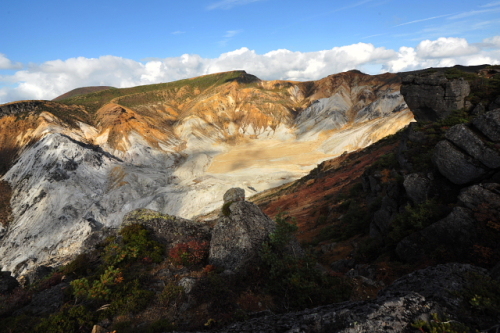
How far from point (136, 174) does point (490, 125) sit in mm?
62636

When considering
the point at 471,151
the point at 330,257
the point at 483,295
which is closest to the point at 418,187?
the point at 471,151

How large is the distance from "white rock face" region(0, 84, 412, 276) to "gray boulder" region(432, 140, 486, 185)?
105ft

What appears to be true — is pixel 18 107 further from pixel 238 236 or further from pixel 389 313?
pixel 389 313

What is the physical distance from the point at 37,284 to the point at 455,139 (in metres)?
16.5

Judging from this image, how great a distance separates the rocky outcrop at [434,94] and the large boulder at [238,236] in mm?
13263

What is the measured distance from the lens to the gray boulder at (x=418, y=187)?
10.9m

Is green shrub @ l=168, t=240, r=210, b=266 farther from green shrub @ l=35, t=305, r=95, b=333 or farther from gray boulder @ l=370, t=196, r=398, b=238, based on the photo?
gray boulder @ l=370, t=196, r=398, b=238

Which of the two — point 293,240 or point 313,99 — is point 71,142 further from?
point 313,99

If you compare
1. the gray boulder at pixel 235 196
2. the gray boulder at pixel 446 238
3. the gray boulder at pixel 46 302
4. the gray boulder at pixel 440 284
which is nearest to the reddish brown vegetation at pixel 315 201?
the gray boulder at pixel 235 196

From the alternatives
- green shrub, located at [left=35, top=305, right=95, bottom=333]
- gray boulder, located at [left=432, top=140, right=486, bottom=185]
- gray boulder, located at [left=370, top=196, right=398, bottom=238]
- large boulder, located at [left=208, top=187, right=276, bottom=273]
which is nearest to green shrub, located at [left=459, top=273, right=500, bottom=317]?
gray boulder, located at [left=432, top=140, right=486, bottom=185]

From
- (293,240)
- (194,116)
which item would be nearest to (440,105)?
(293,240)

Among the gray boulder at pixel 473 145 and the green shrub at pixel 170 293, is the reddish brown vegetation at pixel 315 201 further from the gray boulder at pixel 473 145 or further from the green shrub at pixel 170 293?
the green shrub at pixel 170 293

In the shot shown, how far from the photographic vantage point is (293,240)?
33.6ft

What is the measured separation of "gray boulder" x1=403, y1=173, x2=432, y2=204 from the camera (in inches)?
429
